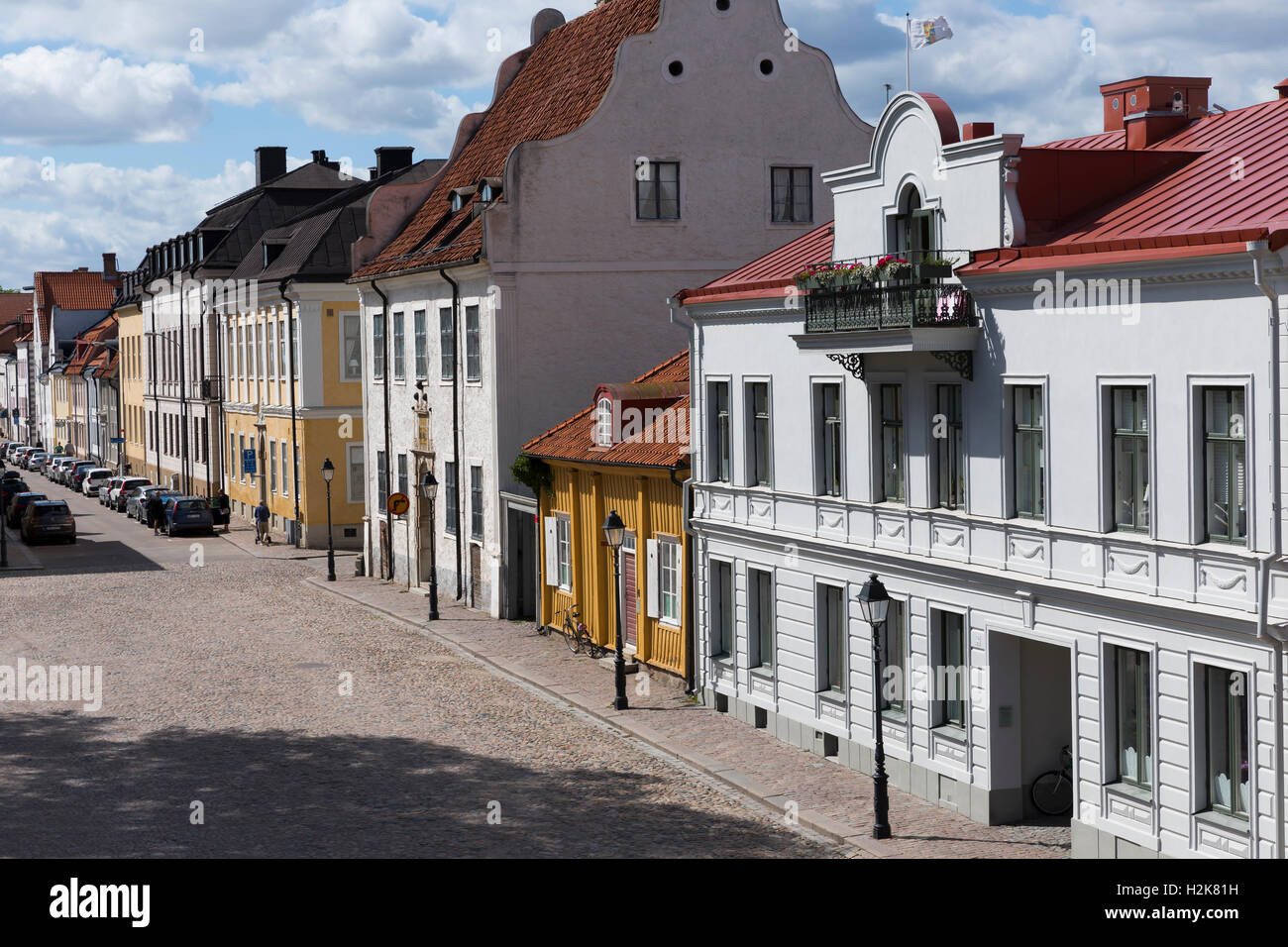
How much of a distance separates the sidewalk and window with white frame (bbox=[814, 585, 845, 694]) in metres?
1.02

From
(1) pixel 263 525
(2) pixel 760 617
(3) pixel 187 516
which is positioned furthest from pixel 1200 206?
(3) pixel 187 516

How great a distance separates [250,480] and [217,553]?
9614mm

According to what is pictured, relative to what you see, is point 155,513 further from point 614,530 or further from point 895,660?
point 895,660

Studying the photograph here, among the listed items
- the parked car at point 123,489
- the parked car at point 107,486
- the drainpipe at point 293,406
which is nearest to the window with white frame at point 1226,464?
the drainpipe at point 293,406

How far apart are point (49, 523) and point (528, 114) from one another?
2455 cm

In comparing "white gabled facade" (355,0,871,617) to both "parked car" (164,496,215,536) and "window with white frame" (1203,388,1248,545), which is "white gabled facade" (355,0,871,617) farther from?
"parked car" (164,496,215,536)

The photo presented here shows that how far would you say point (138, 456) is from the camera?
3391 inches

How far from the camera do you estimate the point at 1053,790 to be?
1794 centimetres

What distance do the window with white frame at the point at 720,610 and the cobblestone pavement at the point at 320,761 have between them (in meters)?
2.30

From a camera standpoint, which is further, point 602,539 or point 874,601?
point 602,539

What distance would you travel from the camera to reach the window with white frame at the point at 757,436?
2327 centimetres

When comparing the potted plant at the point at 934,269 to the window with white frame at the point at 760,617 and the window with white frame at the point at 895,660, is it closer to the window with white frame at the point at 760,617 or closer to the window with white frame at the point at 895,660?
the window with white frame at the point at 895,660

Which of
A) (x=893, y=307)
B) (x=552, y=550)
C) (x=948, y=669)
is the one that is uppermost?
(x=893, y=307)

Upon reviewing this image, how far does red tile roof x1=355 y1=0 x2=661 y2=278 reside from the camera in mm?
35531
